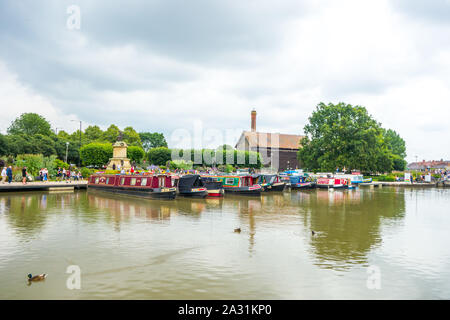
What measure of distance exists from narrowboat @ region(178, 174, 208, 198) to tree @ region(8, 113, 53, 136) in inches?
2307

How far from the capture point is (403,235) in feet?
50.6

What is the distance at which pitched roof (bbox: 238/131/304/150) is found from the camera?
8669cm

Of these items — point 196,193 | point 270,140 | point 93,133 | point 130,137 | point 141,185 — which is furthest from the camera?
point 270,140

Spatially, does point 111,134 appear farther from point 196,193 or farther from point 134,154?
point 196,193

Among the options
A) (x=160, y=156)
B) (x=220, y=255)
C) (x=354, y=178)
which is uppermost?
(x=160, y=156)

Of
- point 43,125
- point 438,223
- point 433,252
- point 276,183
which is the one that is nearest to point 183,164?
point 276,183

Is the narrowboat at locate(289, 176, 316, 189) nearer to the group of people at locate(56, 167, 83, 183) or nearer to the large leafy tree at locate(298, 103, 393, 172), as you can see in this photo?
the large leafy tree at locate(298, 103, 393, 172)

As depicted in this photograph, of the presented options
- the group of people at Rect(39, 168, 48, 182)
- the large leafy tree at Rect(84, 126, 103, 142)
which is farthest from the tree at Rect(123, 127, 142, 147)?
the group of people at Rect(39, 168, 48, 182)

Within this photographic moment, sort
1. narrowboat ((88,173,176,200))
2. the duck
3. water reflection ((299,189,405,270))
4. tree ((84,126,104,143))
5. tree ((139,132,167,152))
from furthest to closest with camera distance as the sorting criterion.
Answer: tree ((139,132,167,152)) < tree ((84,126,104,143)) < narrowboat ((88,173,176,200)) < water reflection ((299,189,405,270)) < the duck

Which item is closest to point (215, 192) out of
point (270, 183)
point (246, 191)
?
point (246, 191)

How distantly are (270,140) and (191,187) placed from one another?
61.9m

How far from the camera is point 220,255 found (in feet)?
37.2
